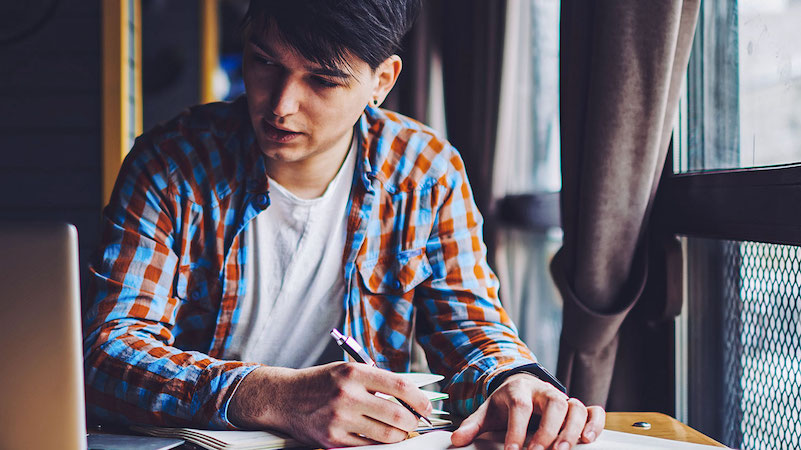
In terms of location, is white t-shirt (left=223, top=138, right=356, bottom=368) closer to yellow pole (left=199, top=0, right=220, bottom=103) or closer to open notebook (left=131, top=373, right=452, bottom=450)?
open notebook (left=131, top=373, right=452, bottom=450)

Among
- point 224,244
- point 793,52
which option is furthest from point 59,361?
point 793,52

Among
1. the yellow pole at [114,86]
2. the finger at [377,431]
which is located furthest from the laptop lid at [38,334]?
the yellow pole at [114,86]

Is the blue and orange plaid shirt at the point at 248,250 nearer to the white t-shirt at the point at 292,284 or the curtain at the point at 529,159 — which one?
the white t-shirt at the point at 292,284

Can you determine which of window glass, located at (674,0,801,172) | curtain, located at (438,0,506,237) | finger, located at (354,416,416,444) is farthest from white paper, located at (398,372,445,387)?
curtain, located at (438,0,506,237)

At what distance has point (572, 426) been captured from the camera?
817 mm

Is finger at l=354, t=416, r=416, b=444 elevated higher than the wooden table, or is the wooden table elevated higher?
finger at l=354, t=416, r=416, b=444

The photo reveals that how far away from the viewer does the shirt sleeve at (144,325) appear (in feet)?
3.13

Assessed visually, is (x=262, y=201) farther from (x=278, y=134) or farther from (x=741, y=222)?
(x=741, y=222)

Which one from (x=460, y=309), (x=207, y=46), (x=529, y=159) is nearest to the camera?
(x=460, y=309)

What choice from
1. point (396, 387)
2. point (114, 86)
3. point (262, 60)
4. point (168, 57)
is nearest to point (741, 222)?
point (396, 387)

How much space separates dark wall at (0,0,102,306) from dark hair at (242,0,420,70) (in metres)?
2.05

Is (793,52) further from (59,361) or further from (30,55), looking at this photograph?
(30,55)

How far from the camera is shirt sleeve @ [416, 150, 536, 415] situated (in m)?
1.09

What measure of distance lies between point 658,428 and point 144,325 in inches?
32.5
